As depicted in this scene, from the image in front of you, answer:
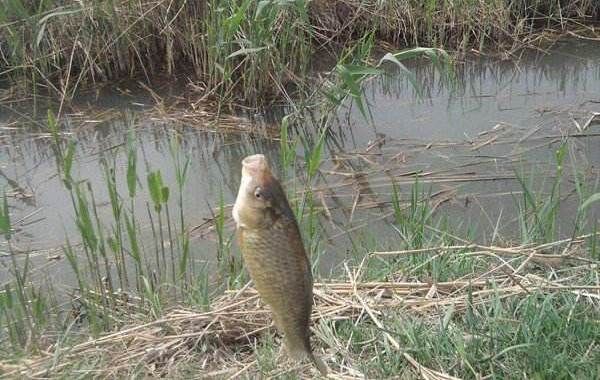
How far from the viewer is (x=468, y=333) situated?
6.86ft

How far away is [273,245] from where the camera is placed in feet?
4.38

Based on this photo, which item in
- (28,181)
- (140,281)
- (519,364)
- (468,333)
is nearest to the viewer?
(519,364)

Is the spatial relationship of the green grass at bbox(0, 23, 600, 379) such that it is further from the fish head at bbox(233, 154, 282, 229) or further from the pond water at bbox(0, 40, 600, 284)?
the fish head at bbox(233, 154, 282, 229)

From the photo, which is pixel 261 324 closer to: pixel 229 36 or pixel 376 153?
pixel 376 153

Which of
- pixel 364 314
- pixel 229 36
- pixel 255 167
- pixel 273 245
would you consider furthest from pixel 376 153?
pixel 255 167

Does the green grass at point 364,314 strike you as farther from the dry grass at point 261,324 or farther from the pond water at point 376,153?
the pond water at point 376,153

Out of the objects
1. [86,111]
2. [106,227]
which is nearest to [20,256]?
[106,227]

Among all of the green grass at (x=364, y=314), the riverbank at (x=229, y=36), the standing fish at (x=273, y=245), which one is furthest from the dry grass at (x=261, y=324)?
the riverbank at (x=229, y=36)

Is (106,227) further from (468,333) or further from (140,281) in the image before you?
(468,333)

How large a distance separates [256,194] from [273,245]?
0.45ft

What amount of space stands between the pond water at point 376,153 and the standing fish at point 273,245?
5.13 feet

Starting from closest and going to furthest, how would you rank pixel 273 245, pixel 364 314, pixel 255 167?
pixel 255 167, pixel 273 245, pixel 364 314

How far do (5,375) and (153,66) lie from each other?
352cm

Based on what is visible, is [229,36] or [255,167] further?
[229,36]
